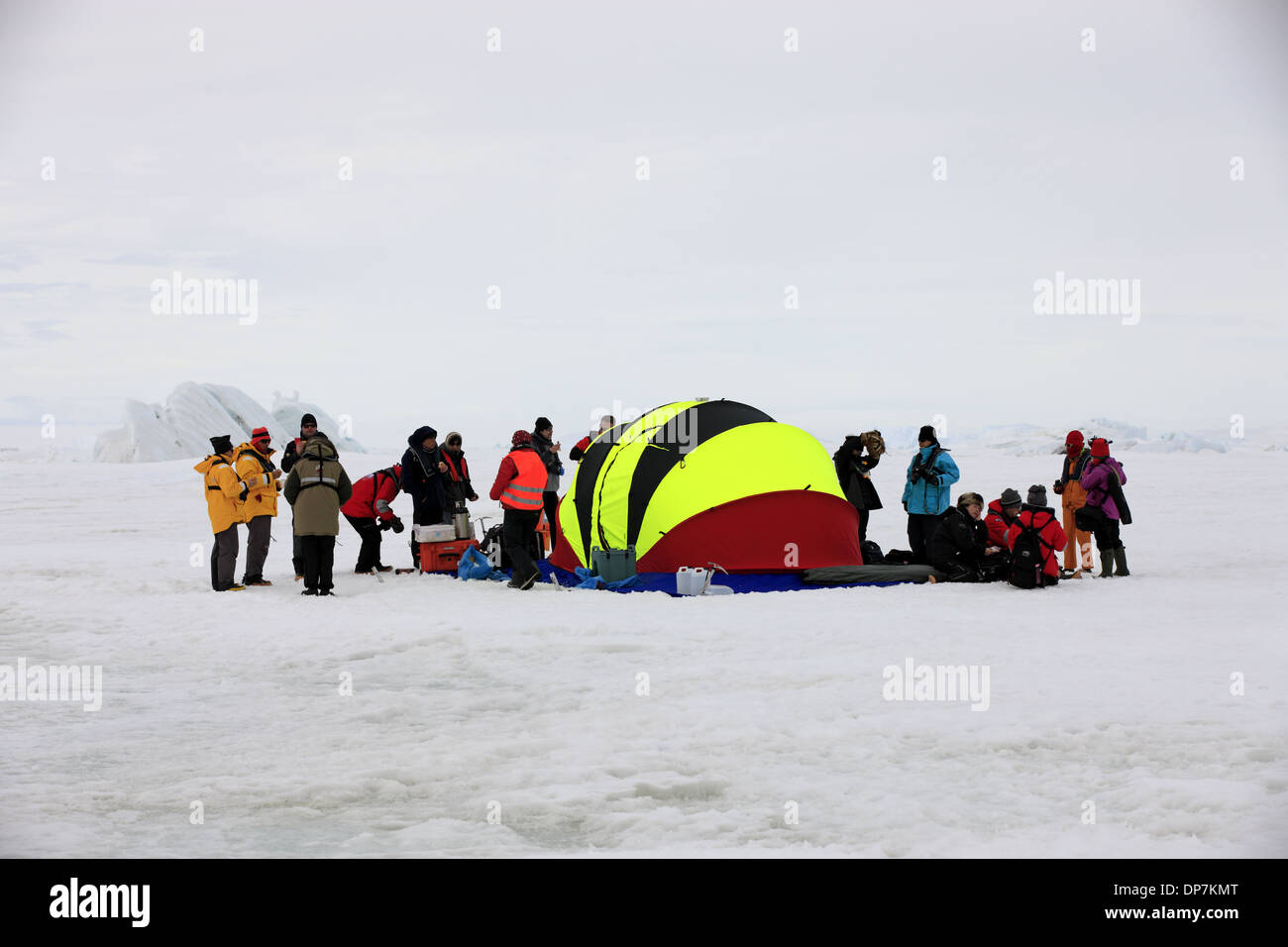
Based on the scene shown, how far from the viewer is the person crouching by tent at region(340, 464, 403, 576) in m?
13.6

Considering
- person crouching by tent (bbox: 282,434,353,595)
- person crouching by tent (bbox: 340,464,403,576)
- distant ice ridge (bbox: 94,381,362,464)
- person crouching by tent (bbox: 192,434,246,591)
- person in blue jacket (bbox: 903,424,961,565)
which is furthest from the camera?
distant ice ridge (bbox: 94,381,362,464)

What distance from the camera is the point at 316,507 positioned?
469 inches

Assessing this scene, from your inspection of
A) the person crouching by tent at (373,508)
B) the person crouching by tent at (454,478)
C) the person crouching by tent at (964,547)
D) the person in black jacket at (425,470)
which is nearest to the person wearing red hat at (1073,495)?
the person crouching by tent at (964,547)

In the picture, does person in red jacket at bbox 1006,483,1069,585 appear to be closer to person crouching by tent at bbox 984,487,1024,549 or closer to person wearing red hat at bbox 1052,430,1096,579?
person crouching by tent at bbox 984,487,1024,549

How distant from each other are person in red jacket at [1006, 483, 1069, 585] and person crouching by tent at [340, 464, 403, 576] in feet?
23.9

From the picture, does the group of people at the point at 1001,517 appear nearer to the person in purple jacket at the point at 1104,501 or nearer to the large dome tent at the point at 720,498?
the person in purple jacket at the point at 1104,501

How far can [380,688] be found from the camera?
7891 mm

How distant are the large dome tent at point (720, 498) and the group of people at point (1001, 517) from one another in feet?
2.41

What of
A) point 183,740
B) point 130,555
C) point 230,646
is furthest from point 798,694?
point 130,555

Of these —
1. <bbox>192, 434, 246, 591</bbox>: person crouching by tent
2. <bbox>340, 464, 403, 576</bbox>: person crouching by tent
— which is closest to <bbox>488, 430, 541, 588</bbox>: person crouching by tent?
<bbox>340, 464, 403, 576</bbox>: person crouching by tent

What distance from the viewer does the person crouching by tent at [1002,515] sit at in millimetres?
12109

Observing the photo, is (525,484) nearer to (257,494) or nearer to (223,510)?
(257,494)
